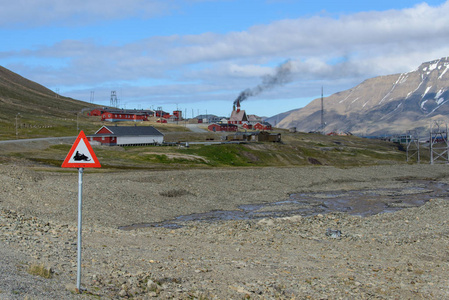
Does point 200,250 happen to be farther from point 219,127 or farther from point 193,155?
point 219,127

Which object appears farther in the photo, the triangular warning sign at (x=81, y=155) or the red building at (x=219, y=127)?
the red building at (x=219, y=127)

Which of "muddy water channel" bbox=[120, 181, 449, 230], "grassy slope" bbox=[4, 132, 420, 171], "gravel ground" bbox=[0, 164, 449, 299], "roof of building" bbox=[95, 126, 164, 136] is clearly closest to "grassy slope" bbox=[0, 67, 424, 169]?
"grassy slope" bbox=[4, 132, 420, 171]

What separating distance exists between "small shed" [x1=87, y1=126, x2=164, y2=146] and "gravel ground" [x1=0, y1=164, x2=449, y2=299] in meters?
56.1

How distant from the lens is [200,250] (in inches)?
947

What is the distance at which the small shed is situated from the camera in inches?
4134

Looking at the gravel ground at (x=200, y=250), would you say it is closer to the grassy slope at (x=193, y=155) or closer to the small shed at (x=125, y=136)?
the grassy slope at (x=193, y=155)

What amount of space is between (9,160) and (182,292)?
2313 inches

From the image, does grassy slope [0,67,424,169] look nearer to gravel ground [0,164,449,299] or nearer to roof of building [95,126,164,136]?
roof of building [95,126,164,136]

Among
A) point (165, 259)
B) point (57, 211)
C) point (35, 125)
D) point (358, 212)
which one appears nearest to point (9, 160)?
point (57, 211)

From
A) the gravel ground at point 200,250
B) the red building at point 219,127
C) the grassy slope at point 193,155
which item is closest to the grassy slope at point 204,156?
the grassy slope at point 193,155

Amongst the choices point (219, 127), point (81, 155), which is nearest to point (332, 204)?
point (81, 155)

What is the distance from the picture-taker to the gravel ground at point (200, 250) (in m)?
16.8

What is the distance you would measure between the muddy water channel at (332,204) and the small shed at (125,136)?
5688 centimetres

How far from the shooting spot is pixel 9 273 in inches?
595
